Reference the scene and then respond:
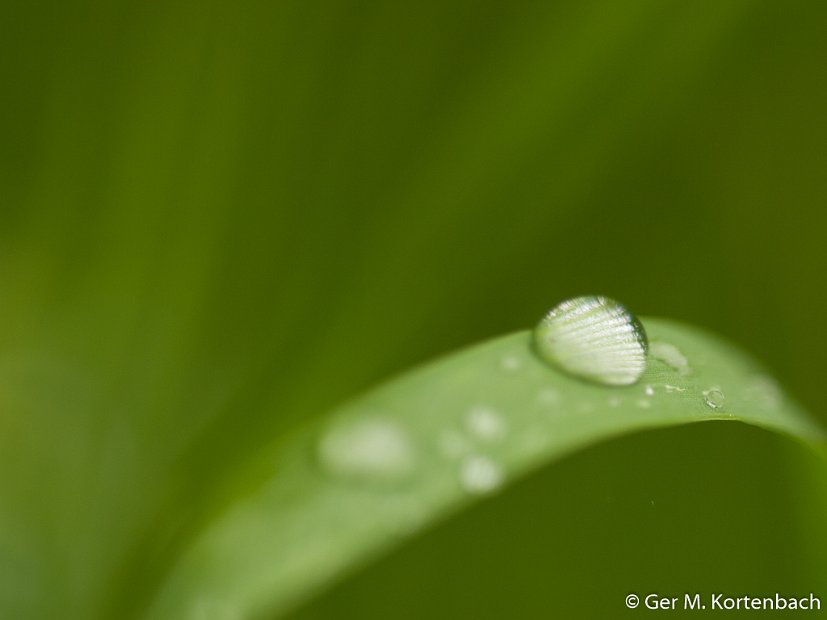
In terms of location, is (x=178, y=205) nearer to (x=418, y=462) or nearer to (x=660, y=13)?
(x=660, y=13)

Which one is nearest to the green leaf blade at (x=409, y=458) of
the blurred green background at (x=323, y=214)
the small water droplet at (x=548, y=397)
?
the small water droplet at (x=548, y=397)

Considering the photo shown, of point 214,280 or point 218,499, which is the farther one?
point 214,280

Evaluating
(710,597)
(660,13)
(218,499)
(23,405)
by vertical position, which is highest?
(660,13)

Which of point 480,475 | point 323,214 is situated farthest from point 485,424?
point 323,214

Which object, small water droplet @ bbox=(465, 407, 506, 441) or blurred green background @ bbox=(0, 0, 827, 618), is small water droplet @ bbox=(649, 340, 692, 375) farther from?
blurred green background @ bbox=(0, 0, 827, 618)

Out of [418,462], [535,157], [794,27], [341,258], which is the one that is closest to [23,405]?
[341,258]

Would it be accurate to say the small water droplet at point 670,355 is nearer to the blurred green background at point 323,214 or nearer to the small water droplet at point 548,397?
the small water droplet at point 548,397

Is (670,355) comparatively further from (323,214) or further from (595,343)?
(323,214)
